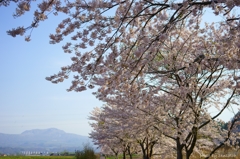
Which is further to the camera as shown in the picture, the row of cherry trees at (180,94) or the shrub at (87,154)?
the shrub at (87,154)

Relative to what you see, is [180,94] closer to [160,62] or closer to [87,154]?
[160,62]

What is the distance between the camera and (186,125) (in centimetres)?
895

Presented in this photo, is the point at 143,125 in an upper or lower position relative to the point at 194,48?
lower

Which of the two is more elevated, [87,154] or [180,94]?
[180,94]

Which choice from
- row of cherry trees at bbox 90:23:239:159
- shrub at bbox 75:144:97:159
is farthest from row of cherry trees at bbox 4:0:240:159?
shrub at bbox 75:144:97:159

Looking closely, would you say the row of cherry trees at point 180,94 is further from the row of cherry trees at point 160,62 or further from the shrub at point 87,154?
the shrub at point 87,154

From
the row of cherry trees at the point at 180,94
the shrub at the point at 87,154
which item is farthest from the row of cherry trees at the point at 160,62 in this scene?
the shrub at the point at 87,154

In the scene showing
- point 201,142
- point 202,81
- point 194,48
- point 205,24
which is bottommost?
point 201,142

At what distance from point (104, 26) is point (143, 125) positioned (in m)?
4.92

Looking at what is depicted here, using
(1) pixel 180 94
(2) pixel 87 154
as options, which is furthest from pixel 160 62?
(2) pixel 87 154

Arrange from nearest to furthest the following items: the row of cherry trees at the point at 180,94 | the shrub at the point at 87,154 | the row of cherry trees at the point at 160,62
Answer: the row of cherry trees at the point at 160,62
the row of cherry trees at the point at 180,94
the shrub at the point at 87,154

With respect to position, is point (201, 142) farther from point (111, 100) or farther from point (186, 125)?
point (111, 100)

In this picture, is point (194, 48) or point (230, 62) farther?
point (194, 48)

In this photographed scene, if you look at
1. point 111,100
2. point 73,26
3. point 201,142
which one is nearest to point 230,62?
point 73,26
